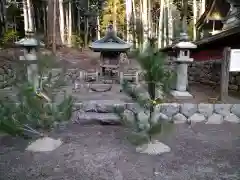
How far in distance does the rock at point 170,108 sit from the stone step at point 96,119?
1100 mm

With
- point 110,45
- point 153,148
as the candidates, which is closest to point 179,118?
point 153,148

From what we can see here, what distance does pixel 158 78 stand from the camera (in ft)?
11.7

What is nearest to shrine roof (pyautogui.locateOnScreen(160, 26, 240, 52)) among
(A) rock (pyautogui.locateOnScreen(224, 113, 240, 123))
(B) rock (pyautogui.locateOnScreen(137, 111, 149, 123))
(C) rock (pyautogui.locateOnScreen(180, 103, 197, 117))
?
(A) rock (pyautogui.locateOnScreen(224, 113, 240, 123))

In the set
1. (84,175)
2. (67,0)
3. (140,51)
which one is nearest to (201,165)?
(84,175)

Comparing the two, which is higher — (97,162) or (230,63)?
(230,63)

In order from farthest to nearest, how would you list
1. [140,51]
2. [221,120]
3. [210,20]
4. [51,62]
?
[210,20]
[221,120]
[51,62]
[140,51]

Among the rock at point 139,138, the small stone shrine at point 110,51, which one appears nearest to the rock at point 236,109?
the rock at point 139,138

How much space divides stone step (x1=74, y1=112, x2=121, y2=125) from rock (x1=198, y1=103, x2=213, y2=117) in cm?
186

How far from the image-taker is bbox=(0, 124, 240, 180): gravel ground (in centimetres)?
306

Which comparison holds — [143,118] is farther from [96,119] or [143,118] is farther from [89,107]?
[89,107]

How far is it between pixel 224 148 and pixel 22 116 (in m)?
3.27

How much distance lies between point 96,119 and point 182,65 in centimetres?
278

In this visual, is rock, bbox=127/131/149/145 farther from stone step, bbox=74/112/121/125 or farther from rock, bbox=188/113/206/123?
rock, bbox=188/113/206/123

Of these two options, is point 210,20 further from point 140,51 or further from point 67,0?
point 67,0
